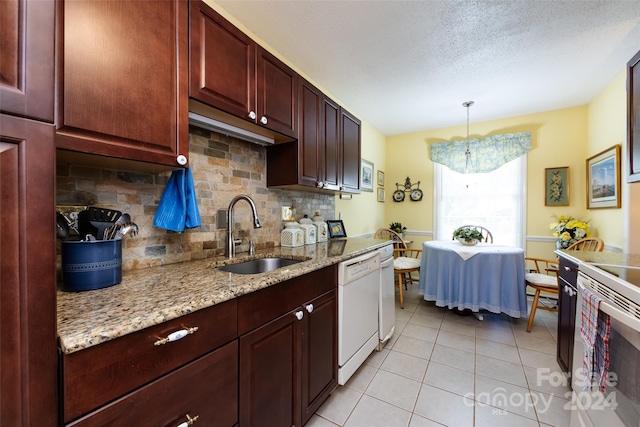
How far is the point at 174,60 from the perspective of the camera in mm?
1059

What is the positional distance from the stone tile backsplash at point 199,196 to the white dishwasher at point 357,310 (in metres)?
0.73

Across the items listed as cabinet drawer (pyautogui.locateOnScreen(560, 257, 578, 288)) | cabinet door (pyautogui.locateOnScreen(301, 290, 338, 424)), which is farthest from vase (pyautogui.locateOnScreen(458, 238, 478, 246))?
cabinet door (pyautogui.locateOnScreen(301, 290, 338, 424))

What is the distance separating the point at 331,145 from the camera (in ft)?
7.42

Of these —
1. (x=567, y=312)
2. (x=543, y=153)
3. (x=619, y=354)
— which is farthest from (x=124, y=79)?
(x=543, y=153)

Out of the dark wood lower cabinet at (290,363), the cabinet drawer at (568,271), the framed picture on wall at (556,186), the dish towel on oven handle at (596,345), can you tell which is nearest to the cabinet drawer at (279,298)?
the dark wood lower cabinet at (290,363)

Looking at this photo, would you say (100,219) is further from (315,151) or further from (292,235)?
(315,151)

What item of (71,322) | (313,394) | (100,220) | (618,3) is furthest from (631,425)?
(618,3)

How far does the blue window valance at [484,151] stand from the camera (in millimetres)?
3508

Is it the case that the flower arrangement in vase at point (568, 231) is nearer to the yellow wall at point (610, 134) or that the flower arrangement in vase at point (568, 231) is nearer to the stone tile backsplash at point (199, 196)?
the yellow wall at point (610, 134)

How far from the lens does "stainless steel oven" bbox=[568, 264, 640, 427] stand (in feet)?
2.91

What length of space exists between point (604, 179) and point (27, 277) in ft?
14.2

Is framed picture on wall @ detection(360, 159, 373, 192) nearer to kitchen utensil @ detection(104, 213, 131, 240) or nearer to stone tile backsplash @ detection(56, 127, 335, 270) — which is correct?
stone tile backsplash @ detection(56, 127, 335, 270)

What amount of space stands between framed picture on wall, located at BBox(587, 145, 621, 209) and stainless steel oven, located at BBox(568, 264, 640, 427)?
202cm

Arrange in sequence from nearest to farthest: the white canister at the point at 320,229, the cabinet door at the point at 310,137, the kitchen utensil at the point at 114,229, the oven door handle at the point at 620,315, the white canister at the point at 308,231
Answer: the oven door handle at the point at 620,315 < the kitchen utensil at the point at 114,229 < the cabinet door at the point at 310,137 < the white canister at the point at 308,231 < the white canister at the point at 320,229
